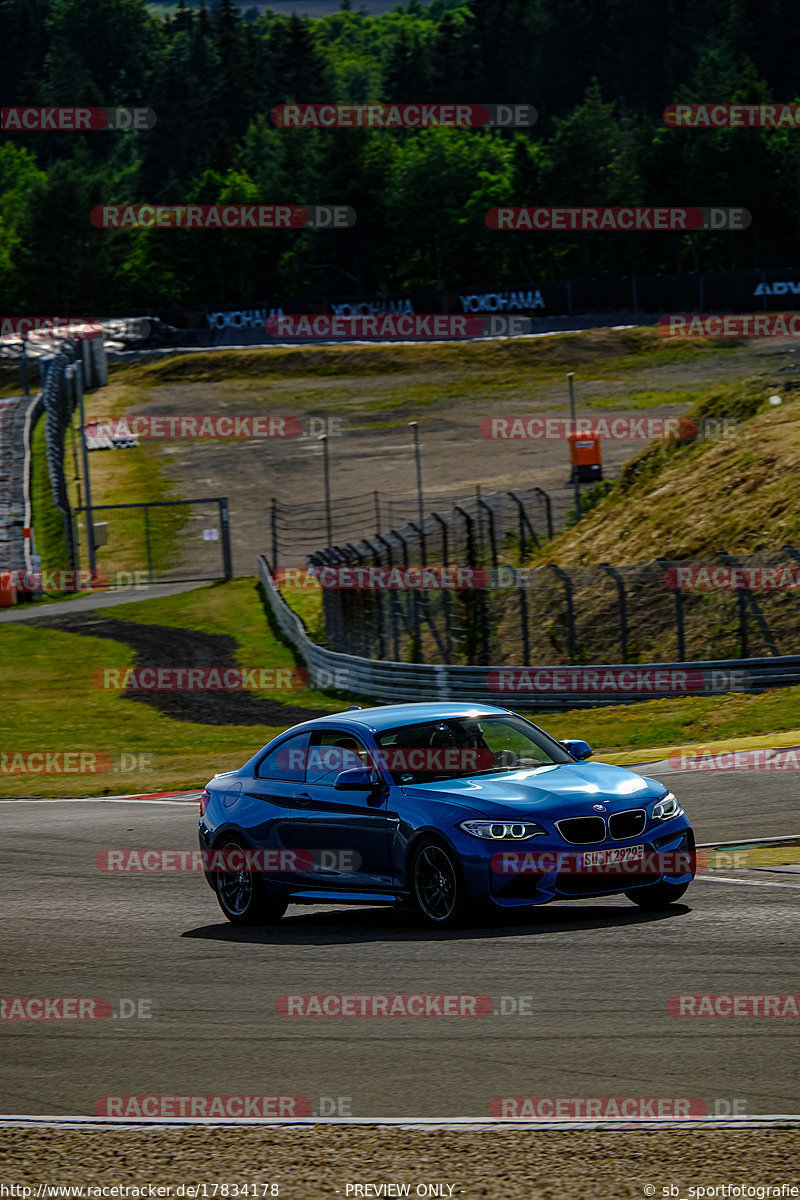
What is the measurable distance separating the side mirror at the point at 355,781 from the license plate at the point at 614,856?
165cm

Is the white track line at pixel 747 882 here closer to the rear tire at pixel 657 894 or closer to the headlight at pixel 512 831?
the rear tire at pixel 657 894

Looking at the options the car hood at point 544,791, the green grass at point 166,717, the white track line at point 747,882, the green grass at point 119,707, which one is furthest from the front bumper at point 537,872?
the green grass at point 119,707

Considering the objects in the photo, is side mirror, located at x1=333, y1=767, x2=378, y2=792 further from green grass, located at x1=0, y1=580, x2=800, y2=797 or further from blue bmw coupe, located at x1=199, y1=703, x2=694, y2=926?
green grass, located at x1=0, y1=580, x2=800, y2=797

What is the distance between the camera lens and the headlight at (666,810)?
34.5 feet

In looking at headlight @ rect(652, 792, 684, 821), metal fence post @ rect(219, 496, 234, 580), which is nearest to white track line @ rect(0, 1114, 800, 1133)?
headlight @ rect(652, 792, 684, 821)

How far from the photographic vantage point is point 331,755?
11.6m

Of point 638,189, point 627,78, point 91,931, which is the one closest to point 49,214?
point 638,189

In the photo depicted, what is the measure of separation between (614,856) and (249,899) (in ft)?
9.57

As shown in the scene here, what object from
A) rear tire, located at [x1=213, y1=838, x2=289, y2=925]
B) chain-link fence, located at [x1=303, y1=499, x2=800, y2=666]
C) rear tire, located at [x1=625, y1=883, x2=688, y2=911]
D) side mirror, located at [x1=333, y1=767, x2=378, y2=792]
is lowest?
chain-link fence, located at [x1=303, y1=499, x2=800, y2=666]

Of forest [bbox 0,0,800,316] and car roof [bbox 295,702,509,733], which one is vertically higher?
forest [bbox 0,0,800,316]

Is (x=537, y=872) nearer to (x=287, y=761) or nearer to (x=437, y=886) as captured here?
(x=437, y=886)

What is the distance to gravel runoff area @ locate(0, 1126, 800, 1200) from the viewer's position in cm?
591

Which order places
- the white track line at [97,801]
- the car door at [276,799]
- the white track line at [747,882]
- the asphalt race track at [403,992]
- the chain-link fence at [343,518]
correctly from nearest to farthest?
the asphalt race track at [403,992]
the white track line at [747,882]
the car door at [276,799]
the white track line at [97,801]
the chain-link fence at [343,518]

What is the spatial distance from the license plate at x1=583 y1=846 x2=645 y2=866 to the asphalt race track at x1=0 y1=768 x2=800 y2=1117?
407 mm
